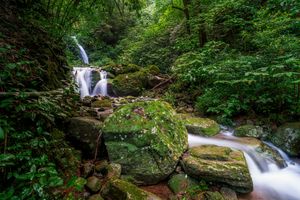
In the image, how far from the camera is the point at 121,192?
273 centimetres

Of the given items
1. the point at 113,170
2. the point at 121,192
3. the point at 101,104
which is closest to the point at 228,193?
the point at 121,192

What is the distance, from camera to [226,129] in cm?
567

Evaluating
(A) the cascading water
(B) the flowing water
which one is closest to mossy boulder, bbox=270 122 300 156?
(B) the flowing water

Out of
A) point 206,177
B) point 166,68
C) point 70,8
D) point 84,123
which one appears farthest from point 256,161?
point 166,68

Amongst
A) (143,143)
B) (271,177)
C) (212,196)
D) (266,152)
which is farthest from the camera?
(266,152)

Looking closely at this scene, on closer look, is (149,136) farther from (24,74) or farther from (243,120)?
(243,120)

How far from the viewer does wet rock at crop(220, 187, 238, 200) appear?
3.17 m

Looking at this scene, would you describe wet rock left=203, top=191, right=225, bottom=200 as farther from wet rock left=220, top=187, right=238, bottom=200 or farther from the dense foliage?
the dense foliage

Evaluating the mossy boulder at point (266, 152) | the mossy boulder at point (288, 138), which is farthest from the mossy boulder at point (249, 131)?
the mossy boulder at point (266, 152)

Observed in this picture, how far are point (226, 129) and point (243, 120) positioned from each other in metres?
0.53

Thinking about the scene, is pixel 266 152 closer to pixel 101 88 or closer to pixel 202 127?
pixel 202 127

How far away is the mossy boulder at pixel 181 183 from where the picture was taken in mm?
3242

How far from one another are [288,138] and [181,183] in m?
2.67

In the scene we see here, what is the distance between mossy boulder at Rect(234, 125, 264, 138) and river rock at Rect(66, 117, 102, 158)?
3.24 m
